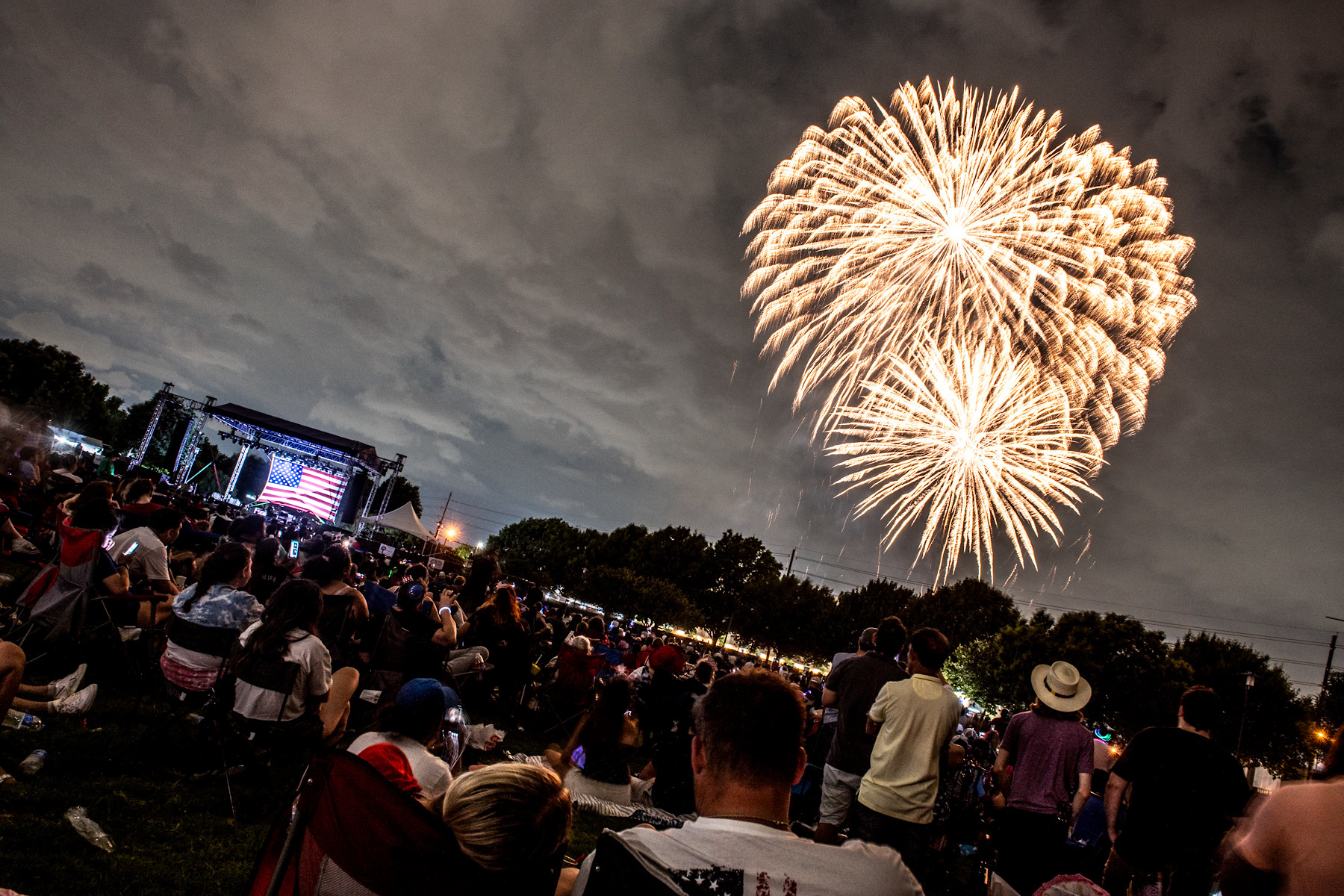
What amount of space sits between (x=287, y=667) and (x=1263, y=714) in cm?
5325

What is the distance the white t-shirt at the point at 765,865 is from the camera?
1.44m

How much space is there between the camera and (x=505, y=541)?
86938 mm

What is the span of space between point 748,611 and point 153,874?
59.9m

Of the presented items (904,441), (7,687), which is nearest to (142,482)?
(7,687)

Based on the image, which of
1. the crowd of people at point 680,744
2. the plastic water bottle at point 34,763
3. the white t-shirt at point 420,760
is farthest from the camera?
the plastic water bottle at point 34,763

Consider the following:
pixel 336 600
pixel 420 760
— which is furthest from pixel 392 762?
pixel 336 600

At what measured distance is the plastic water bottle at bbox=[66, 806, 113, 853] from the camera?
3.62 m

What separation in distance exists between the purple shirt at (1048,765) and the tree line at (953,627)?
1183cm

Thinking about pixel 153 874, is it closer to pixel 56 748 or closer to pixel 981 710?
pixel 56 748

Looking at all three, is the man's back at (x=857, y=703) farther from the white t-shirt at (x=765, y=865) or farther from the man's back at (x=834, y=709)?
the white t-shirt at (x=765, y=865)

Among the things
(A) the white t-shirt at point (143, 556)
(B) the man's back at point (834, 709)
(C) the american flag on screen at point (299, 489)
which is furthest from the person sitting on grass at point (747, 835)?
(C) the american flag on screen at point (299, 489)

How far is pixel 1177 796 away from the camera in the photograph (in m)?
3.86

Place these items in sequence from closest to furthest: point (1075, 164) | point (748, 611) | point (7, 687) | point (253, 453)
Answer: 1. point (7, 687)
2. point (1075, 164)
3. point (253, 453)
4. point (748, 611)

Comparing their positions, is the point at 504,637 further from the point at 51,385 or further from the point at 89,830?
the point at 51,385
